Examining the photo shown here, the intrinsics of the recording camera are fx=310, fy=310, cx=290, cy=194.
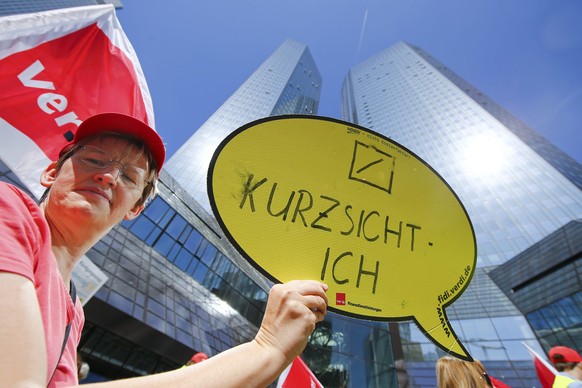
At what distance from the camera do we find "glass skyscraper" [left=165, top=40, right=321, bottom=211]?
151ft

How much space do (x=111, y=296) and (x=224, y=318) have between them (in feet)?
22.9

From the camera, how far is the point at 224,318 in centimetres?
1486

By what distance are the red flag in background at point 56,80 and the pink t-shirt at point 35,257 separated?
2.54m

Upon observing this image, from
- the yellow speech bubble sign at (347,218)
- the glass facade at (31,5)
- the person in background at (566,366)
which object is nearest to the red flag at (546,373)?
the person in background at (566,366)

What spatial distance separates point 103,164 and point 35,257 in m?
0.53

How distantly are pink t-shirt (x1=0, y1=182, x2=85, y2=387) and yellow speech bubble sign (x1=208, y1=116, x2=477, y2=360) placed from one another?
510 mm

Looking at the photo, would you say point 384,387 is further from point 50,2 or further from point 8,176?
point 50,2

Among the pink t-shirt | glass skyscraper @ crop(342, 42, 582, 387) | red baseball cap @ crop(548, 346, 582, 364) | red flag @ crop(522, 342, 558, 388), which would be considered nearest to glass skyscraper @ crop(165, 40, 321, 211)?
glass skyscraper @ crop(342, 42, 582, 387)

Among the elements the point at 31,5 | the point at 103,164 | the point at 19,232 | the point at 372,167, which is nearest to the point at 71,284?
the point at 103,164

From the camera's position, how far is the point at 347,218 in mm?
1407

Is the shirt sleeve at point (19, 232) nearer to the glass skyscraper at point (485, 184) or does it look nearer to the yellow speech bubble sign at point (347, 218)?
the yellow speech bubble sign at point (347, 218)

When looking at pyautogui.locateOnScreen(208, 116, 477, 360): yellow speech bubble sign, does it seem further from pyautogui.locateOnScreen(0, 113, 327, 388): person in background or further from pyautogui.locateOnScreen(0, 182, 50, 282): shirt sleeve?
pyautogui.locateOnScreen(0, 182, 50, 282): shirt sleeve

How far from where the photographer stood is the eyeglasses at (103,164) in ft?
3.84

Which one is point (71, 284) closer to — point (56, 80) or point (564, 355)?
point (56, 80)
